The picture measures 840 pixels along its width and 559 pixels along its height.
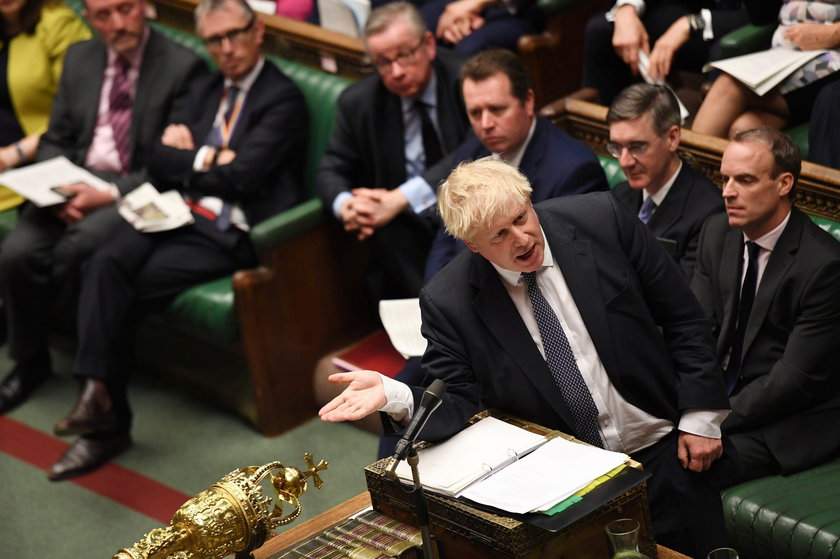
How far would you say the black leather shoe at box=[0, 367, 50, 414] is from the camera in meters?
4.63

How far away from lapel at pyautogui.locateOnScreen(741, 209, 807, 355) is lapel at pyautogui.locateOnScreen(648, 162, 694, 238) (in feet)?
1.17

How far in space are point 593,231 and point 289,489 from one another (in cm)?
83

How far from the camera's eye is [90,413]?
13.6 ft

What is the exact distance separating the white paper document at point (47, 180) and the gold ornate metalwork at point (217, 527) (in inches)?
94.4

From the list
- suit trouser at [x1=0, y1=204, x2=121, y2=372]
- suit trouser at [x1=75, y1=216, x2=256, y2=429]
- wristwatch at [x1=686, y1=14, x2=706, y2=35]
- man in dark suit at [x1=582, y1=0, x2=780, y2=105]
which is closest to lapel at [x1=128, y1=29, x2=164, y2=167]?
suit trouser at [x1=0, y1=204, x2=121, y2=372]

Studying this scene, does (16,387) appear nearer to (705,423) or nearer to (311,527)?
(311,527)

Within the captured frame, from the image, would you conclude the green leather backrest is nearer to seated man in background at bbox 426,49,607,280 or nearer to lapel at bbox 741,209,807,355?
seated man in background at bbox 426,49,607,280

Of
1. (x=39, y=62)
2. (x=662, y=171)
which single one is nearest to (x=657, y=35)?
(x=662, y=171)

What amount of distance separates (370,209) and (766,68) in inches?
51.7

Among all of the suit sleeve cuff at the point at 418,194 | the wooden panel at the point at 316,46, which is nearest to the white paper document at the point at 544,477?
the suit sleeve cuff at the point at 418,194

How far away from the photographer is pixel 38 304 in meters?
4.62

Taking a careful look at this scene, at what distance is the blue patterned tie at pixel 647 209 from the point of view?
3.28 meters

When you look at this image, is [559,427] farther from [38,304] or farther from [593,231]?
[38,304]

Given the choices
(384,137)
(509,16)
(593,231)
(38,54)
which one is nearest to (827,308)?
(593,231)
